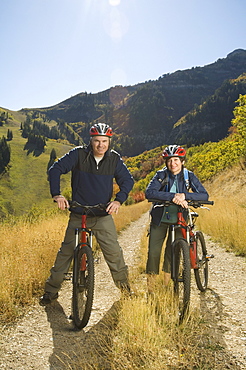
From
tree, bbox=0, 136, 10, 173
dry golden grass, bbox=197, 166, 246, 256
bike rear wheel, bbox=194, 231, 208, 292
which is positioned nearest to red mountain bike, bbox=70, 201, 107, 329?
bike rear wheel, bbox=194, 231, 208, 292

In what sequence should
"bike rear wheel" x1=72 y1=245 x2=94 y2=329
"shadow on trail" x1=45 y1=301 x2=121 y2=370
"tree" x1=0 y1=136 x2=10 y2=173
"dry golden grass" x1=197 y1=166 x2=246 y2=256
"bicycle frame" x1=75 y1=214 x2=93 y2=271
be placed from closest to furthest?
"shadow on trail" x1=45 y1=301 x2=121 y2=370
"bike rear wheel" x1=72 y1=245 x2=94 y2=329
"bicycle frame" x1=75 y1=214 x2=93 y2=271
"dry golden grass" x1=197 y1=166 x2=246 y2=256
"tree" x1=0 y1=136 x2=10 y2=173

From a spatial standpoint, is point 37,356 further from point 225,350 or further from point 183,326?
point 225,350

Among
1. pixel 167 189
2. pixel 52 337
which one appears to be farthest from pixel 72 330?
pixel 167 189

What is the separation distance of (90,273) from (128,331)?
841 mm

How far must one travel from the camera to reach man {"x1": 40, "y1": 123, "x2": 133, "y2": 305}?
4180mm

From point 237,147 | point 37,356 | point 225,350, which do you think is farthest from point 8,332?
point 237,147

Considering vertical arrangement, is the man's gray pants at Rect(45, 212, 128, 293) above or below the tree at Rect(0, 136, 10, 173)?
below

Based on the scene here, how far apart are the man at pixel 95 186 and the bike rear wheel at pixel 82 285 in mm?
441

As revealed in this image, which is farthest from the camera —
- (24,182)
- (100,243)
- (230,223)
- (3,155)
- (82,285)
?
(3,155)

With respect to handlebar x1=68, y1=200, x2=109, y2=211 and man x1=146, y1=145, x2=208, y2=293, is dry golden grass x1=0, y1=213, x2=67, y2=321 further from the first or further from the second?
man x1=146, y1=145, x2=208, y2=293

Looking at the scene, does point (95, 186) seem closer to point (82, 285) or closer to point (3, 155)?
point (82, 285)

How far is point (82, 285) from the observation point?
3842 mm

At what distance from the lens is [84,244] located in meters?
4.01

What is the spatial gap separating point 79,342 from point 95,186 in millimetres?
1989
